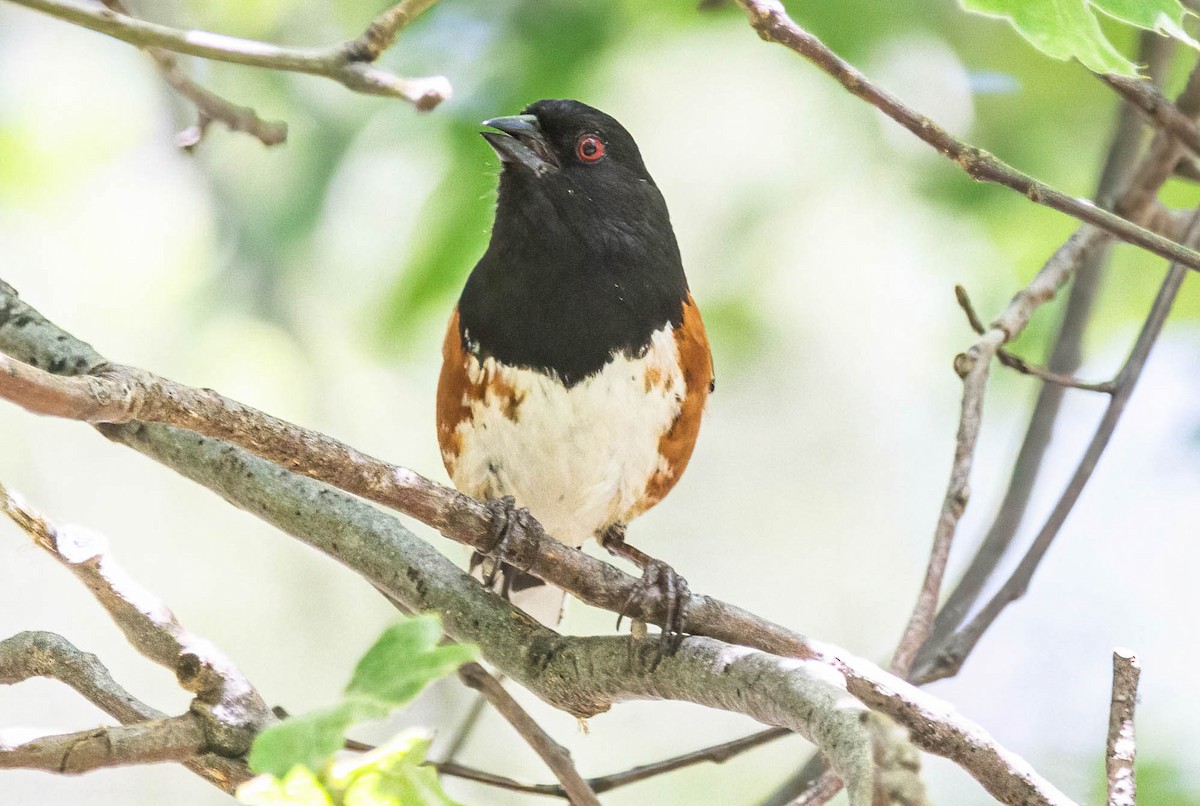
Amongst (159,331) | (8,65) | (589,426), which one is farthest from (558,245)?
(8,65)

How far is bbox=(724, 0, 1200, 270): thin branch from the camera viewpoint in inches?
66.9

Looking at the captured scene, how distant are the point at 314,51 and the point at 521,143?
108cm

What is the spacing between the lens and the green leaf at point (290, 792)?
94 centimetres

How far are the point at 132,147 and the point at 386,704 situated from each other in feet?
12.8

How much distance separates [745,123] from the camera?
4234 mm

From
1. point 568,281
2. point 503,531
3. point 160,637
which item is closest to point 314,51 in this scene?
point 503,531

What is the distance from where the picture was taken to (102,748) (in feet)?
4.85

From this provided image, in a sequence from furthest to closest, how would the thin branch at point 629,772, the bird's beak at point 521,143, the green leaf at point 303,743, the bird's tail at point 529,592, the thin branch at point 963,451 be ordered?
the bird's tail at point 529,592 < the bird's beak at point 521,143 < the thin branch at point 963,451 < the thin branch at point 629,772 < the green leaf at point 303,743

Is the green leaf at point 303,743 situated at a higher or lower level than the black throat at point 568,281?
lower

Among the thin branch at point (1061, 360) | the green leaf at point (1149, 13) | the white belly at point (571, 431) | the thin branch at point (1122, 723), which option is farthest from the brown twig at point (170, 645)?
the thin branch at point (1061, 360)

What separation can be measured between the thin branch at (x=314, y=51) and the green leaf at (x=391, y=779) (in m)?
0.84

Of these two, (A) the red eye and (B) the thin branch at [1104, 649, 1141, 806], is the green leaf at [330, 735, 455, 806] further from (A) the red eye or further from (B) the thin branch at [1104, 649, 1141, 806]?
(A) the red eye

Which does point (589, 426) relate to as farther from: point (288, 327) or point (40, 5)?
point (288, 327)

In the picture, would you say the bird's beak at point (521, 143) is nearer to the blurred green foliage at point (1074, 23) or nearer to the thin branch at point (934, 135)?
the thin branch at point (934, 135)
